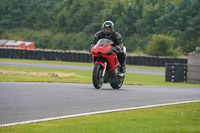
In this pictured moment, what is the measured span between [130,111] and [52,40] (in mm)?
79551

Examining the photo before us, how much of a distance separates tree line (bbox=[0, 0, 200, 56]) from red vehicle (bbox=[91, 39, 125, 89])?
55.4 m

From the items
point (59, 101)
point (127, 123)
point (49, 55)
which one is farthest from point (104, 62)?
point (49, 55)

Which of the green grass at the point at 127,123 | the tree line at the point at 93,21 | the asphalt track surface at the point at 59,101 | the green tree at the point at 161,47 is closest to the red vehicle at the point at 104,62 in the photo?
the asphalt track surface at the point at 59,101

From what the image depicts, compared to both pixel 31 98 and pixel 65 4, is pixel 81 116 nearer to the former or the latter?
pixel 31 98

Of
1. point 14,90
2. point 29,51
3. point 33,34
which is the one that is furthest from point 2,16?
point 14,90

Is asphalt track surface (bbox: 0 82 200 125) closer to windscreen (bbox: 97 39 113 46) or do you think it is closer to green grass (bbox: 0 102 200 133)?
green grass (bbox: 0 102 200 133)

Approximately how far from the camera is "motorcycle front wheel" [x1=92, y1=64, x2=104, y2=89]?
14539 mm

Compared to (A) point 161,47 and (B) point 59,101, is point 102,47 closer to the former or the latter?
(B) point 59,101

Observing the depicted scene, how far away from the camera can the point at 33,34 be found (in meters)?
93.4

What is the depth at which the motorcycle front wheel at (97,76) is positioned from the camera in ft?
47.7

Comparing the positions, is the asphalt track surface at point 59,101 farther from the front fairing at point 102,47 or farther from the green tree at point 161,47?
the green tree at point 161,47

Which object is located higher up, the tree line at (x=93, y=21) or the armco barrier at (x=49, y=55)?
the tree line at (x=93, y=21)

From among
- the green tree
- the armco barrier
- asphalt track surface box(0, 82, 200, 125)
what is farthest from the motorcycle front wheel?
the green tree

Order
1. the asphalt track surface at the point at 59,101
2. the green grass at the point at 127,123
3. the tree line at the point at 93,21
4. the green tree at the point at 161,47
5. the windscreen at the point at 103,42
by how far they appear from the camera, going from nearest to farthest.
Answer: the green grass at the point at 127,123 < the asphalt track surface at the point at 59,101 < the windscreen at the point at 103,42 < the green tree at the point at 161,47 < the tree line at the point at 93,21
